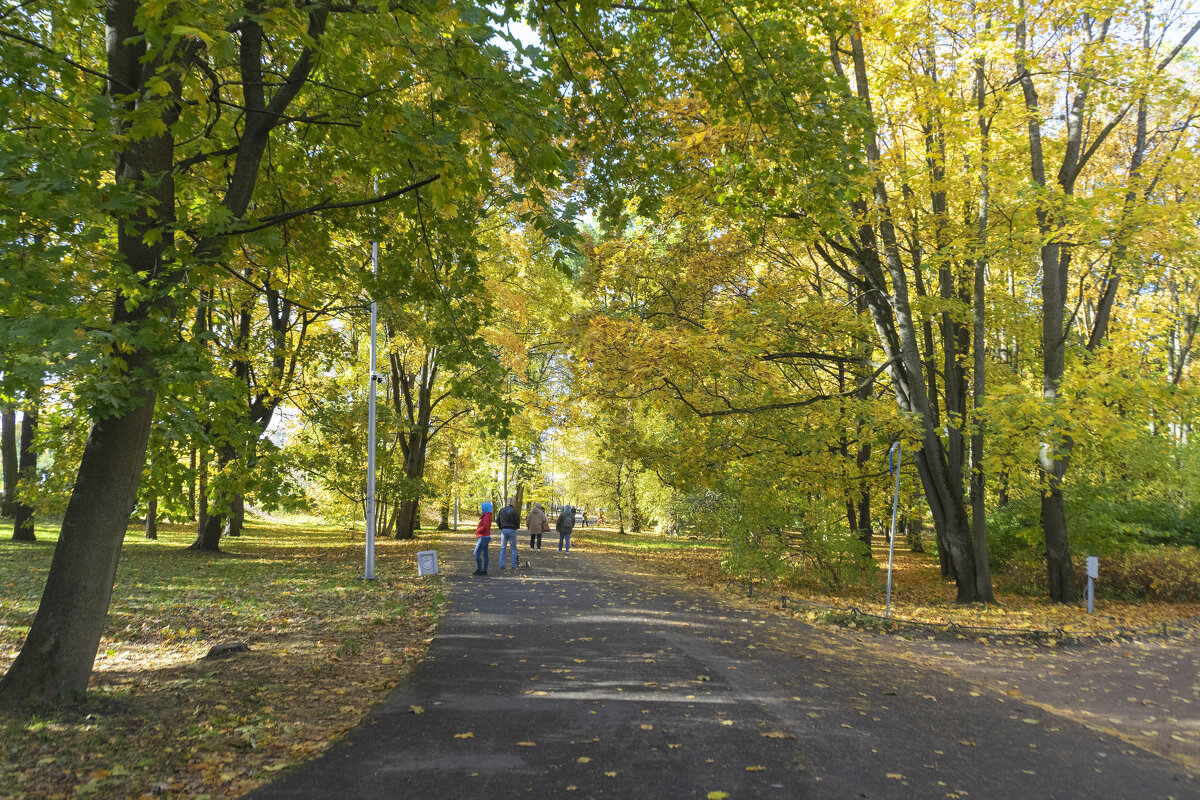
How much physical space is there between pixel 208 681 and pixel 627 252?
11.9 m

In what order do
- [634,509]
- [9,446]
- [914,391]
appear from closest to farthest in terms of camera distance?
[914,391] < [9,446] < [634,509]

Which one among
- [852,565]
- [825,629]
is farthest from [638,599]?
[852,565]

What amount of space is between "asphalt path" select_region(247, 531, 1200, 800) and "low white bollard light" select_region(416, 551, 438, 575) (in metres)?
6.51

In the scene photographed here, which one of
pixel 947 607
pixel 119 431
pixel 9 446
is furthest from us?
pixel 9 446

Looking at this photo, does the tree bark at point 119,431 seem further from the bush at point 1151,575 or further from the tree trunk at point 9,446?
the tree trunk at point 9,446

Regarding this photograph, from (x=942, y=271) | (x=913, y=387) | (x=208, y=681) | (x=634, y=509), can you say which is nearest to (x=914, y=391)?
(x=913, y=387)

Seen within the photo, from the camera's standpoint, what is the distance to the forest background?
16.5 feet

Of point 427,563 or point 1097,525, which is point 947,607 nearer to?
point 1097,525

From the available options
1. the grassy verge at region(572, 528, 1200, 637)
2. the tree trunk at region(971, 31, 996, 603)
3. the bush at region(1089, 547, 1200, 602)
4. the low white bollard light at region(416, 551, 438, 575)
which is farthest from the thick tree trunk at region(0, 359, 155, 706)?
the bush at region(1089, 547, 1200, 602)

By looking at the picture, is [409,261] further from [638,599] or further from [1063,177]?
[1063,177]

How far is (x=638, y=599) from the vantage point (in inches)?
501

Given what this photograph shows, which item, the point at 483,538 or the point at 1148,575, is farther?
the point at 483,538

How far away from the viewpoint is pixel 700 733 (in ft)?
17.0

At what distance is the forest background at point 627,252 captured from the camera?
16.5 feet
